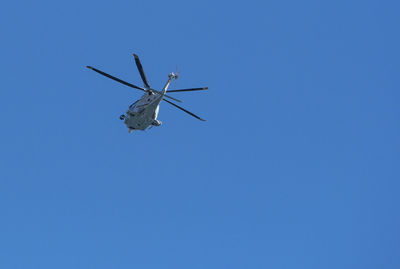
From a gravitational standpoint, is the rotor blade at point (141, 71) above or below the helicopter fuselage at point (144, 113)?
above

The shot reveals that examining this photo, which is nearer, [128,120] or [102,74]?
[102,74]

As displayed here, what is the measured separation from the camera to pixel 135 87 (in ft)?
171

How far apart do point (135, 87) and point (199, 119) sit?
10978mm

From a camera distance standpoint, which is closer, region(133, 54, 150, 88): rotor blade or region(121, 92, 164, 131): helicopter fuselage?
region(133, 54, 150, 88): rotor blade

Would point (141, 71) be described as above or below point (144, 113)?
above

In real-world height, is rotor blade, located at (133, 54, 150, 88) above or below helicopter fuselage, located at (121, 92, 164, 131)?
above

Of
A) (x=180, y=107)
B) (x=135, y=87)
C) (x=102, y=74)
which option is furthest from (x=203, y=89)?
(x=102, y=74)

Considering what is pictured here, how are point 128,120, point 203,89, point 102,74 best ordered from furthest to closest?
point 128,120 → point 203,89 → point 102,74

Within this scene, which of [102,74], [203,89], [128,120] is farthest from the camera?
[128,120]

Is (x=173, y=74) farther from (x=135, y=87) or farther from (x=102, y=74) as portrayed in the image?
(x=102, y=74)

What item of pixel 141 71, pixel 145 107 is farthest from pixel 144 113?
pixel 141 71

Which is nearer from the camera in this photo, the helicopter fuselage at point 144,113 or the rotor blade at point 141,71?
the rotor blade at point 141,71

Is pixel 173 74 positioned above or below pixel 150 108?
above

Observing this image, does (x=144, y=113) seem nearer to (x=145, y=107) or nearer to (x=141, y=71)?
(x=145, y=107)
